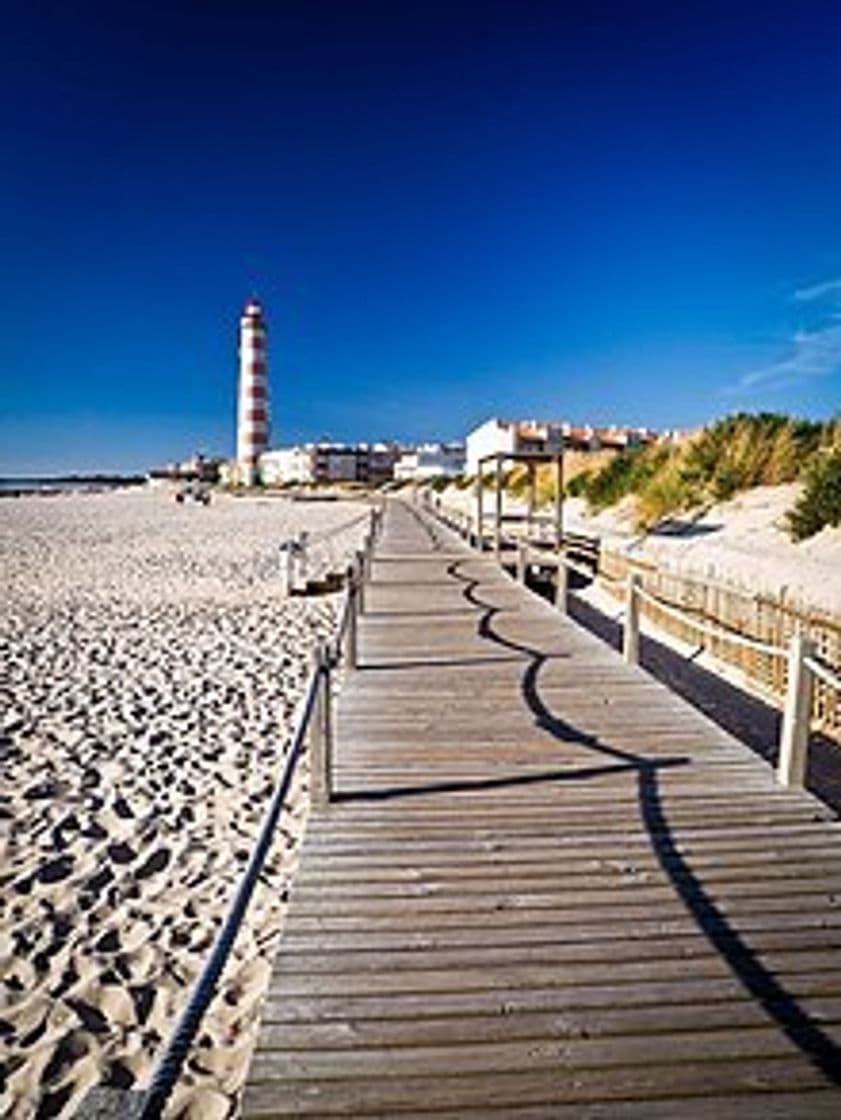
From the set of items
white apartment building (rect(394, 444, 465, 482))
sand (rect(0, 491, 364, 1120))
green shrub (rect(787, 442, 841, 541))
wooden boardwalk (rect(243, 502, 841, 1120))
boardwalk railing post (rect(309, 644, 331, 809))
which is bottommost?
sand (rect(0, 491, 364, 1120))

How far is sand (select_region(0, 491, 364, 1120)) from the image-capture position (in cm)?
350

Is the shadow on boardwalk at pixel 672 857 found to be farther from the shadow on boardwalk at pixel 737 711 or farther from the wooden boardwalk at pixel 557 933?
the shadow on boardwalk at pixel 737 711

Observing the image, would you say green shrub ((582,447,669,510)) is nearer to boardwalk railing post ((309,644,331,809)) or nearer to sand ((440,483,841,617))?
sand ((440,483,841,617))

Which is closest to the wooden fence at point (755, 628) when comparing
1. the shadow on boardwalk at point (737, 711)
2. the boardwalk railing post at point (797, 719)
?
the shadow on boardwalk at point (737, 711)

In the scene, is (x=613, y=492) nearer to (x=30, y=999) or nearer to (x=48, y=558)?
(x=48, y=558)

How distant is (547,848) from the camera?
403 centimetres

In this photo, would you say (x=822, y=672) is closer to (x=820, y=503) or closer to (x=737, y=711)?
(x=737, y=711)

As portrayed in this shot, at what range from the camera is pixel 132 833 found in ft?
18.3

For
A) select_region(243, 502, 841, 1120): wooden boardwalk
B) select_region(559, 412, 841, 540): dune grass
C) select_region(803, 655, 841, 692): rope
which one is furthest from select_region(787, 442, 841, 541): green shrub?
select_region(803, 655, 841, 692): rope

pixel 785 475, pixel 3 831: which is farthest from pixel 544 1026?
pixel 785 475

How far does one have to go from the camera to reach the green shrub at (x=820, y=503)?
1527 centimetres

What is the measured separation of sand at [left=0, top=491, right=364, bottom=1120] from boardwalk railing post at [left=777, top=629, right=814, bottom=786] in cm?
306

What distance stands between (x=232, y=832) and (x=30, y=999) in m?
1.90

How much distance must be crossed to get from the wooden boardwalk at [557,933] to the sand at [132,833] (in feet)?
2.38
